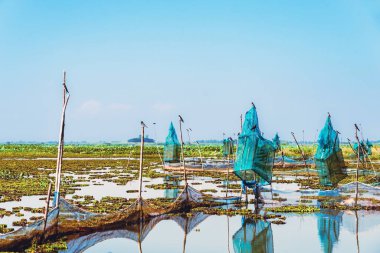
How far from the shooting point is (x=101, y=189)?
26016mm

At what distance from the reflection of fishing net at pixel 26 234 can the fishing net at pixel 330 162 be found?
1486 centimetres

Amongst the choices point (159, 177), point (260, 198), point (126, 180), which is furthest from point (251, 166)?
point (159, 177)

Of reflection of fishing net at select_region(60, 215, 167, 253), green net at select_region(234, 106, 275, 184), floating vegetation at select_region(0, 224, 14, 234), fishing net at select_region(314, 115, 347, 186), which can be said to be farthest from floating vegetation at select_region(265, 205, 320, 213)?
floating vegetation at select_region(0, 224, 14, 234)

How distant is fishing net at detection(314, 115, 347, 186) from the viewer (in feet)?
76.4

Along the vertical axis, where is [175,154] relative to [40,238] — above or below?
above

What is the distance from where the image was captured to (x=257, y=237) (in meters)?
14.6

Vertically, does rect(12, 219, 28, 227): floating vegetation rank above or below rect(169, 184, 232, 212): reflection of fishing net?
below

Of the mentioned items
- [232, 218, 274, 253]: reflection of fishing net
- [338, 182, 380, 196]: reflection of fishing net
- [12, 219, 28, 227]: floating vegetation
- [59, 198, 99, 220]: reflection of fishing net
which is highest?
[338, 182, 380, 196]: reflection of fishing net

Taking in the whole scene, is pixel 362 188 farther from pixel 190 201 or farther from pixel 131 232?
pixel 131 232

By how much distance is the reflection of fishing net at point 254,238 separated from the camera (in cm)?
1355

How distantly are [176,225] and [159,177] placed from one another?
17509mm

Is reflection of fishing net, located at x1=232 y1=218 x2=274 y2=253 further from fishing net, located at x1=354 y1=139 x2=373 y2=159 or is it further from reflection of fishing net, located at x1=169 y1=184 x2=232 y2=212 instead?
fishing net, located at x1=354 y1=139 x2=373 y2=159

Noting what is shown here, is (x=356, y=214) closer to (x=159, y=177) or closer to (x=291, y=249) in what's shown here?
(x=291, y=249)

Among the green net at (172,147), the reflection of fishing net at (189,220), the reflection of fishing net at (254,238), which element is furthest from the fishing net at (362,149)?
the green net at (172,147)
